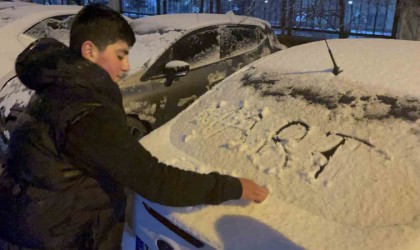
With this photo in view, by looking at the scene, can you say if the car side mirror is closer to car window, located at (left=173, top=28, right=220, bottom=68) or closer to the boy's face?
car window, located at (left=173, top=28, right=220, bottom=68)

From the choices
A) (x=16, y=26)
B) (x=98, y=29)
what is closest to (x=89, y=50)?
(x=98, y=29)

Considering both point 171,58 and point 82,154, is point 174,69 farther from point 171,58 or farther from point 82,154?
point 82,154

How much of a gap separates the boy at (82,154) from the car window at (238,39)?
3.63 m

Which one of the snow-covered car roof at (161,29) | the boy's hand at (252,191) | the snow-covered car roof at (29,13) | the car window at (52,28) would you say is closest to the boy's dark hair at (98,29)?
the boy's hand at (252,191)

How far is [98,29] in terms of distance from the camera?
1.61 m

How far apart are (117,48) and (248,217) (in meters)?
0.81

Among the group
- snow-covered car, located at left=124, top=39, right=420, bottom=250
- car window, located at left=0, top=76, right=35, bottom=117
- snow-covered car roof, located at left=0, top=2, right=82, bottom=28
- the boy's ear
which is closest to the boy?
the boy's ear

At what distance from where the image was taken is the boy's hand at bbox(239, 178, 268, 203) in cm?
172

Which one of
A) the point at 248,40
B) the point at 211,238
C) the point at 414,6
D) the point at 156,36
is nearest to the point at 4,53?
the point at 156,36

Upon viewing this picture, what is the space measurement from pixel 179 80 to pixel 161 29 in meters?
0.77

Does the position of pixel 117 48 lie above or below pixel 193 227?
above

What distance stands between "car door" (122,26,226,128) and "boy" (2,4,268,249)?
8.41ft

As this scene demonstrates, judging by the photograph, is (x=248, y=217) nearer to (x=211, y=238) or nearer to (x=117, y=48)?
(x=211, y=238)

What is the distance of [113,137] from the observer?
152cm
